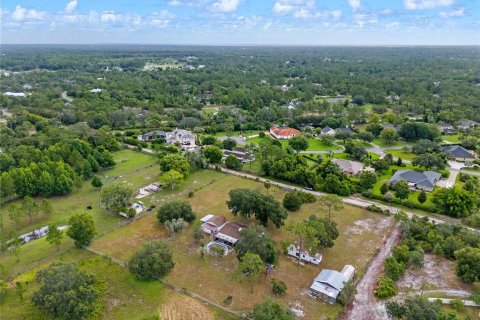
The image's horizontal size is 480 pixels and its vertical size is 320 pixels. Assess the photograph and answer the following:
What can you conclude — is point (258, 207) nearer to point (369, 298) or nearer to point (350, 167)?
point (369, 298)

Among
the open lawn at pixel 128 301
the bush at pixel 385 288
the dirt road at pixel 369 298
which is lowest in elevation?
the dirt road at pixel 369 298

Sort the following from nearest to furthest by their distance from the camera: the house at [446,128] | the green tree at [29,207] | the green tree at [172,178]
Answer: the green tree at [29,207] → the green tree at [172,178] → the house at [446,128]

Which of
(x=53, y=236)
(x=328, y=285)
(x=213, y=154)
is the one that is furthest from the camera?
(x=213, y=154)

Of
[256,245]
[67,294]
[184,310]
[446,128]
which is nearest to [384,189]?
[256,245]

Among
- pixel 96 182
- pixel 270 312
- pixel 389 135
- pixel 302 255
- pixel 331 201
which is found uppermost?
pixel 331 201

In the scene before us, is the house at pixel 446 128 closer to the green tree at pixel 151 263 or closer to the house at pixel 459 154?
the house at pixel 459 154

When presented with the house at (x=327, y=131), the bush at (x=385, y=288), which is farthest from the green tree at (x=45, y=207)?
the house at (x=327, y=131)

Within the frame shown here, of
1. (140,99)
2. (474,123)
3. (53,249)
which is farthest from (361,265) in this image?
(140,99)
